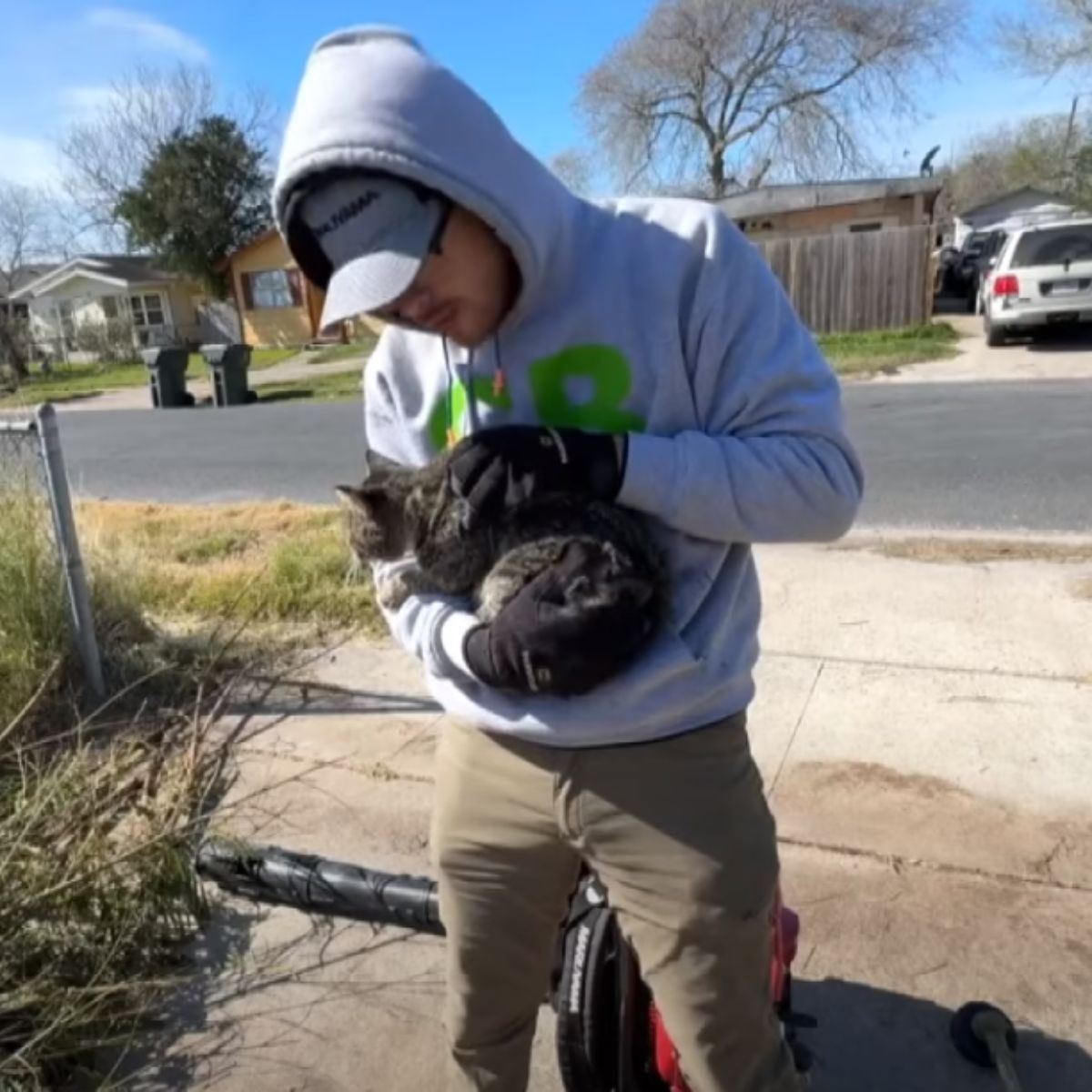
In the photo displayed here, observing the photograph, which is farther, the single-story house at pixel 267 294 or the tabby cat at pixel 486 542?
the single-story house at pixel 267 294

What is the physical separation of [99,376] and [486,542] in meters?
31.2

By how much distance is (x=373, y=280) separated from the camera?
1167mm

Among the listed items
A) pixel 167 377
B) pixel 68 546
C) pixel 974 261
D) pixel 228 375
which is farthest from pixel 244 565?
pixel 974 261

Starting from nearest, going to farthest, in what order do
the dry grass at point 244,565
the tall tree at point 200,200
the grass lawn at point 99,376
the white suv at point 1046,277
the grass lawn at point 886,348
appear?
the dry grass at point 244,565 → the white suv at point 1046,277 → the grass lawn at point 886,348 → the grass lawn at point 99,376 → the tall tree at point 200,200

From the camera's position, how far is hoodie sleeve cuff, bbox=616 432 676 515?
120 cm

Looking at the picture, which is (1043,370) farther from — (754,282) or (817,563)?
(754,282)

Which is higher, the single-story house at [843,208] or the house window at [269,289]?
Result: the single-story house at [843,208]

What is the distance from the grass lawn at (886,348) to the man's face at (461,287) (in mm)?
12803

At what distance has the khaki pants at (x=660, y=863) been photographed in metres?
1.31

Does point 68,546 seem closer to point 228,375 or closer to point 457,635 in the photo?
point 457,635

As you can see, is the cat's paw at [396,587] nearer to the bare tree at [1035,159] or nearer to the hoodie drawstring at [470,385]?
the hoodie drawstring at [470,385]

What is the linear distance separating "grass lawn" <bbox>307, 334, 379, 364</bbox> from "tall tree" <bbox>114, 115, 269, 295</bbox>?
8540mm

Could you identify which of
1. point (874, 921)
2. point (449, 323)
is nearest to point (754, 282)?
point (449, 323)

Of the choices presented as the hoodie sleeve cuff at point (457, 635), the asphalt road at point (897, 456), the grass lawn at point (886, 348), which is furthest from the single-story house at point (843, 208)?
the hoodie sleeve cuff at point (457, 635)
